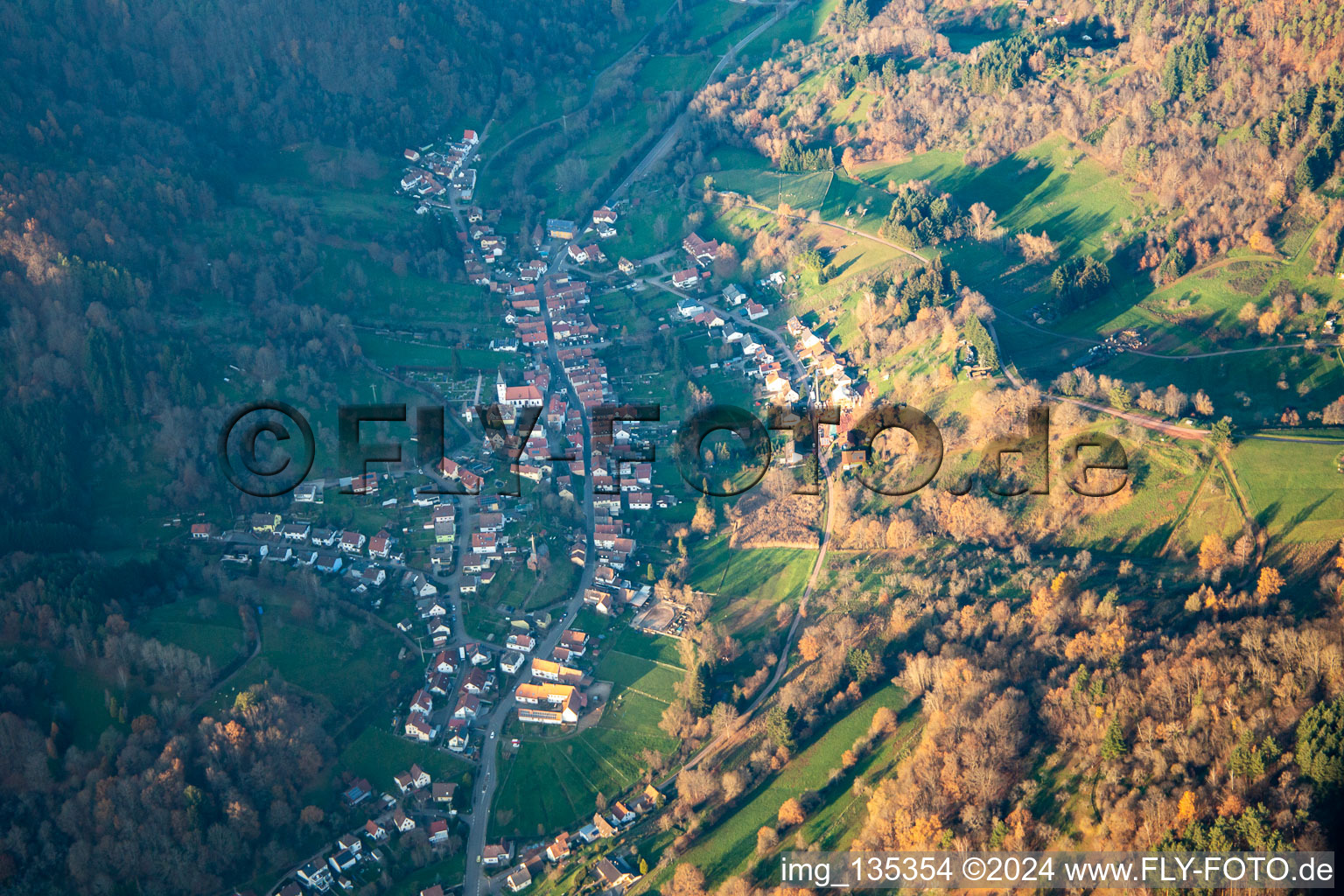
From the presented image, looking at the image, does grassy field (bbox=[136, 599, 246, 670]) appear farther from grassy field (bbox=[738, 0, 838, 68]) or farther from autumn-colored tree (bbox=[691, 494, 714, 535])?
grassy field (bbox=[738, 0, 838, 68])

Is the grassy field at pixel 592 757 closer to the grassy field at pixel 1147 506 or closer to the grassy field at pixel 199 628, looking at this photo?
the grassy field at pixel 199 628

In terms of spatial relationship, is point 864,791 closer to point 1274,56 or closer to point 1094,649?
point 1094,649

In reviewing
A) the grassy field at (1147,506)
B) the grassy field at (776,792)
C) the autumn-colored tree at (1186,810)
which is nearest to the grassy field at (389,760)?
the grassy field at (776,792)

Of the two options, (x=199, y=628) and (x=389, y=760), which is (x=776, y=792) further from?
(x=199, y=628)

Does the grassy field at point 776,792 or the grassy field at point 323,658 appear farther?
the grassy field at point 323,658

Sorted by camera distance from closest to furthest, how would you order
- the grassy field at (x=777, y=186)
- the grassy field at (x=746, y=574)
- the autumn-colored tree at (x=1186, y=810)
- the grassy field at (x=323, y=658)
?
the autumn-colored tree at (x=1186, y=810) < the grassy field at (x=323, y=658) < the grassy field at (x=746, y=574) < the grassy field at (x=777, y=186)

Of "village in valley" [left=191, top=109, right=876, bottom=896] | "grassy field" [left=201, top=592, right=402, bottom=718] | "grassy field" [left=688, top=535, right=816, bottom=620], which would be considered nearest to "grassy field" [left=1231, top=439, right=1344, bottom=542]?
"grassy field" [left=688, top=535, right=816, bottom=620]

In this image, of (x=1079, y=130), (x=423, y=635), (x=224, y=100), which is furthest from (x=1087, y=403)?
(x=224, y=100)
